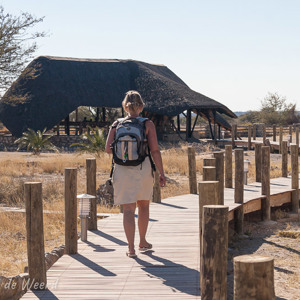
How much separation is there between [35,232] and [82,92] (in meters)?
25.7

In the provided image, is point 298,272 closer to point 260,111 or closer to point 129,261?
point 129,261

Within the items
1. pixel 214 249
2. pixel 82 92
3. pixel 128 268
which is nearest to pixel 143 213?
pixel 128 268

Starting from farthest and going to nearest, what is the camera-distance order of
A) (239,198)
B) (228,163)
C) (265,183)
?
(228,163)
(265,183)
(239,198)

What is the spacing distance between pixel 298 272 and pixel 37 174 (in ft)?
37.0

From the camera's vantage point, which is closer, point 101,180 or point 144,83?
point 101,180

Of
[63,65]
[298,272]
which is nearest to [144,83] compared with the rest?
[63,65]

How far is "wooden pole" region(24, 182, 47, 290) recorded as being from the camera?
4547 mm

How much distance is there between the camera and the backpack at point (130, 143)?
16.6 ft

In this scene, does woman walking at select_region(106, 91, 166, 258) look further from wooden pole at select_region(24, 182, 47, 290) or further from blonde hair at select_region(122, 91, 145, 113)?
wooden pole at select_region(24, 182, 47, 290)

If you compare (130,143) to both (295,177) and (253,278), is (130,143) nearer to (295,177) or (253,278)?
(253,278)

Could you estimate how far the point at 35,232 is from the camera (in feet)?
15.0

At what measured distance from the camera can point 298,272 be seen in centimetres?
701

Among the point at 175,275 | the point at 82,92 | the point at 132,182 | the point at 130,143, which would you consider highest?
the point at 82,92

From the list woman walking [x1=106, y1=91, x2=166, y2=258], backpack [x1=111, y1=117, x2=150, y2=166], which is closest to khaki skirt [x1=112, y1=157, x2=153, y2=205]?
woman walking [x1=106, y1=91, x2=166, y2=258]
